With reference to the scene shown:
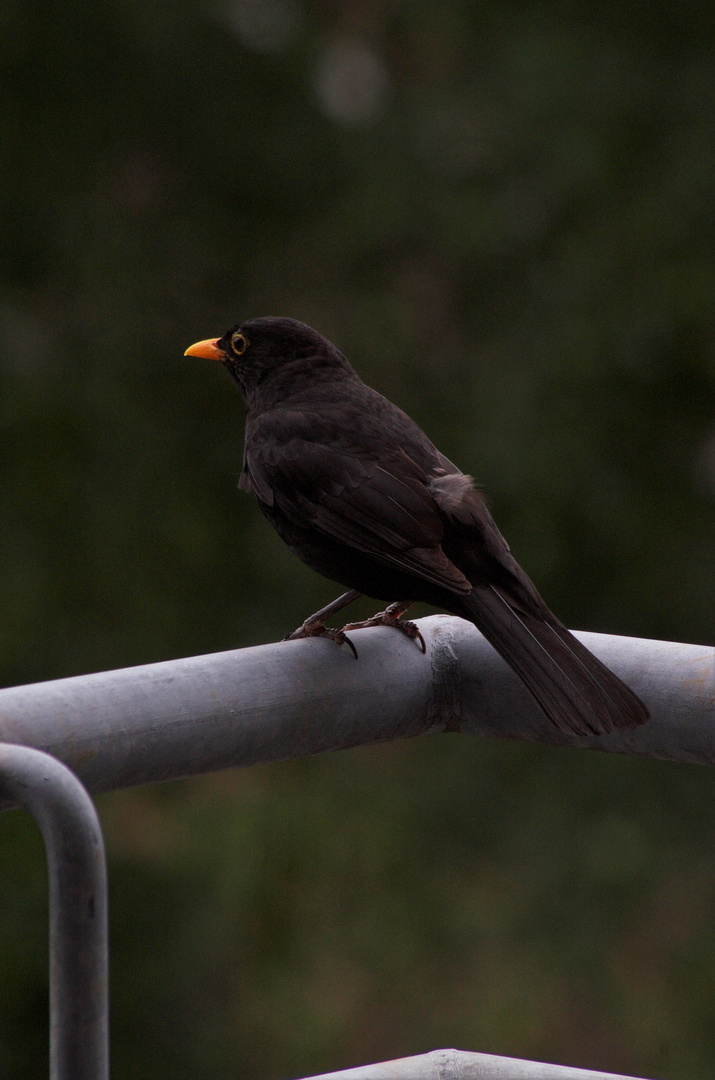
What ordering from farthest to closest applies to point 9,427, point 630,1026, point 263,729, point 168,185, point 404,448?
1. point 630,1026
2. point 168,185
3. point 9,427
4. point 404,448
5. point 263,729

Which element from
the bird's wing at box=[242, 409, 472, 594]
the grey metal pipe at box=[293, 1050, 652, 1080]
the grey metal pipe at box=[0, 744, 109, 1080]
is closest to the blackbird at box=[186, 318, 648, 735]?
the bird's wing at box=[242, 409, 472, 594]

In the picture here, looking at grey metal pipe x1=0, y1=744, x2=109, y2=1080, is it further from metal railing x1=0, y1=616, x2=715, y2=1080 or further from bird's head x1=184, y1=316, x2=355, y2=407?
bird's head x1=184, y1=316, x2=355, y2=407

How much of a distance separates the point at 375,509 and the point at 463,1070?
6.21 feet

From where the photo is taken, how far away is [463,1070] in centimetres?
156

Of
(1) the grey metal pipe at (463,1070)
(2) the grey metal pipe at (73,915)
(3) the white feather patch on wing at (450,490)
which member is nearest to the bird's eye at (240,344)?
(3) the white feather patch on wing at (450,490)

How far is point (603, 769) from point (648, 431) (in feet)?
7.25

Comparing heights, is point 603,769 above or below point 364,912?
above

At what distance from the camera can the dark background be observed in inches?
301

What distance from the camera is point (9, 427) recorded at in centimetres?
752

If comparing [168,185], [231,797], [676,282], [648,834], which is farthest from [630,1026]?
[168,185]

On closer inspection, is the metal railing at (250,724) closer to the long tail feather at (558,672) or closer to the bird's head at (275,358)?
the long tail feather at (558,672)

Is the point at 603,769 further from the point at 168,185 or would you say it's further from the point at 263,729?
the point at 263,729

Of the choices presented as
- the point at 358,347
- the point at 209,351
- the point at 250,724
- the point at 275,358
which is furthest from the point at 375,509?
the point at 358,347

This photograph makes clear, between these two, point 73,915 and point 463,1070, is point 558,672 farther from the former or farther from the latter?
point 73,915
